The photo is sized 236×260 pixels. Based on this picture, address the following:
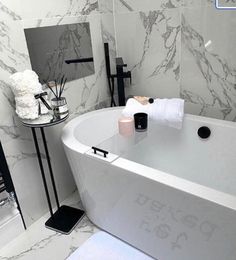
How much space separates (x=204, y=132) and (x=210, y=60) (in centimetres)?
48

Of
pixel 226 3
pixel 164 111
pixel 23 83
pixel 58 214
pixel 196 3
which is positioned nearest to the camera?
pixel 23 83

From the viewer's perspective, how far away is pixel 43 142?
1737mm

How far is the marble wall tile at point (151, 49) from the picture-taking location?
6.12 feet

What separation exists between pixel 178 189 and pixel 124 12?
148cm

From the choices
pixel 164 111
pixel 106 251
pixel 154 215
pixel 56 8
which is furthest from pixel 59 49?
pixel 106 251

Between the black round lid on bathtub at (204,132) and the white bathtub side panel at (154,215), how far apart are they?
2.36ft

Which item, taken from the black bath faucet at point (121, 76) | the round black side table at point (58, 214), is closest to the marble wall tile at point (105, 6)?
the black bath faucet at point (121, 76)

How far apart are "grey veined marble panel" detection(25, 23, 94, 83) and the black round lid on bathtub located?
0.92m

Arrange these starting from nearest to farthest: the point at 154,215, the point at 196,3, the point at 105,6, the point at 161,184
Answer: the point at 161,184 → the point at 154,215 → the point at 196,3 → the point at 105,6

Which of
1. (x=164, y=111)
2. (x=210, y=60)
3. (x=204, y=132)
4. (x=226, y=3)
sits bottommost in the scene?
(x=204, y=132)

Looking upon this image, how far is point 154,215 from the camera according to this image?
51.7 inches

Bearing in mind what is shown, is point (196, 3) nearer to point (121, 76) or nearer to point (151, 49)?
point (151, 49)

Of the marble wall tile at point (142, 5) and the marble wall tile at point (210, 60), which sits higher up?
the marble wall tile at point (142, 5)

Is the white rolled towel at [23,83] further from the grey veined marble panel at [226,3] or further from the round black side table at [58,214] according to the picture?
the grey veined marble panel at [226,3]
